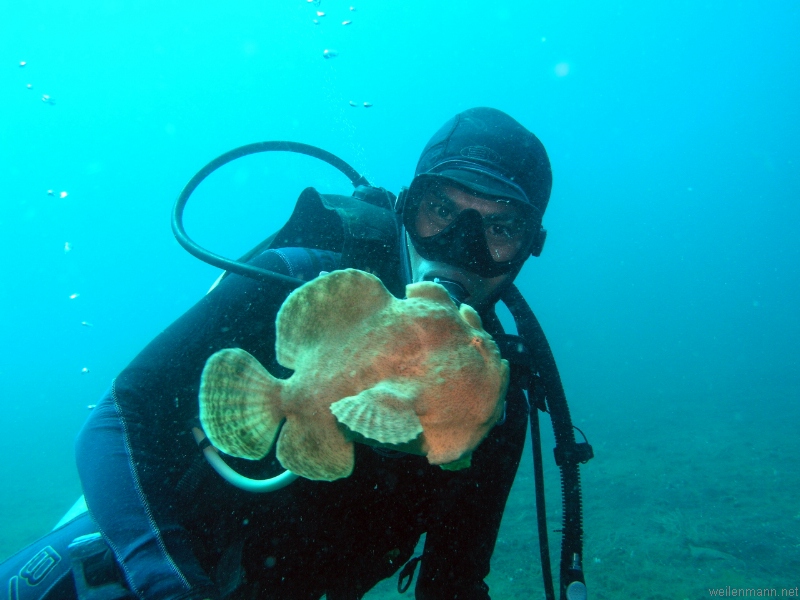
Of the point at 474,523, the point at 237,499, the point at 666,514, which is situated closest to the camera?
the point at 237,499

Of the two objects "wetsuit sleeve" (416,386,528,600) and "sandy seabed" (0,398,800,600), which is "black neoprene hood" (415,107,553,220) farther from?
"sandy seabed" (0,398,800,600)

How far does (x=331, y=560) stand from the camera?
2.70 meters

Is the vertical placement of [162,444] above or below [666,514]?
above

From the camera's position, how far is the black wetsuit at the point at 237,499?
1979mm

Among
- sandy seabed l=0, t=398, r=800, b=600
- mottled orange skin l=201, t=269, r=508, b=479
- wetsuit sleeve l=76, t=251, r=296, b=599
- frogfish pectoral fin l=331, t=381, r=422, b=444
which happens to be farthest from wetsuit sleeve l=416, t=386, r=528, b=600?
sandy seabed l=0, t=398, r=800, b=600

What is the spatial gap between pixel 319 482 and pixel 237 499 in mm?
461

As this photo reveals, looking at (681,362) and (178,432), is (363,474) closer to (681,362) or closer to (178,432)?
(178,432)

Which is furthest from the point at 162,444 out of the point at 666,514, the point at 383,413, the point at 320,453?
the point at 666,514

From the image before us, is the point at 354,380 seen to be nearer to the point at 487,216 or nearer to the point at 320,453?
the point at 320,453

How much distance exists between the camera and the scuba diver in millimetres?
2041

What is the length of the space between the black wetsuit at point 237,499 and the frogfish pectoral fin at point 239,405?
40.4 inches

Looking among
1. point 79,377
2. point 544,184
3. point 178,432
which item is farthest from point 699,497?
point 79,377

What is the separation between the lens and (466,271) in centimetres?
264

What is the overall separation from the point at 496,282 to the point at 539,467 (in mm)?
1557
